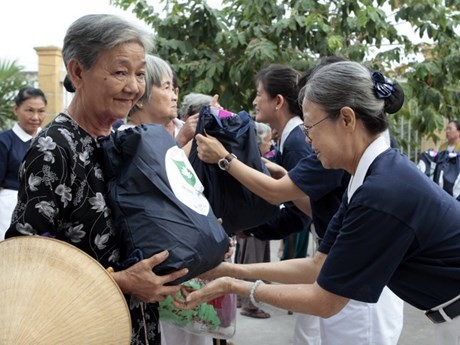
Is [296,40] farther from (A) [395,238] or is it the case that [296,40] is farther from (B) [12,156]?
(A) [395,238]

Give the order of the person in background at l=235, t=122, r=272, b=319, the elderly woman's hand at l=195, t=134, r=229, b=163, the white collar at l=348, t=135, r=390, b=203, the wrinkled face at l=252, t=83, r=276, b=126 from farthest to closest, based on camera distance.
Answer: the person in background at l=235, t=122, r=272, b=319, the wrinkled face at l=252, t=83, r=276, b=126, the elderly woman's hand at l=195, t=134, r=229, b=163, the white collar at l=348, t=135, r=390, b=203

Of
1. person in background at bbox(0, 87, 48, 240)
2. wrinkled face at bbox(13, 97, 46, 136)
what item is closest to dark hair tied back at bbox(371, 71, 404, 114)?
person in background at bbox(0, 87, 48, 240)

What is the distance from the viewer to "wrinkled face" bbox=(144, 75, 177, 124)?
2.80 metres

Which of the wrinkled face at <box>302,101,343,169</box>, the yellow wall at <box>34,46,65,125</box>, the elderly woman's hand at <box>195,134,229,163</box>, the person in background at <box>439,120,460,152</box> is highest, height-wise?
the wrinkled face at <box>302,101,343,169</box>

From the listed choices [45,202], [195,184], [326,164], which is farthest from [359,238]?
[45,202]

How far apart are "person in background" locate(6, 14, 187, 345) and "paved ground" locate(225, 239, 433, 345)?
3.04 meters

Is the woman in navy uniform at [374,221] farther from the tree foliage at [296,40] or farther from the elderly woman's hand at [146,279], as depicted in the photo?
the tree foliage at [296,40]

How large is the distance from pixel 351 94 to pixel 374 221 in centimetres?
42

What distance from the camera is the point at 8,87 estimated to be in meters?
12.1

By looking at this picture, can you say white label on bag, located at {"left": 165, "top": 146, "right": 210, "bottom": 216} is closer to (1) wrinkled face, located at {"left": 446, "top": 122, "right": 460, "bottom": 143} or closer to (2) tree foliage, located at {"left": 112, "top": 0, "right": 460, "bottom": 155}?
(2) tree foliage, located at {"left": 112, "top": 0, "right": 460, "bottom": 155}

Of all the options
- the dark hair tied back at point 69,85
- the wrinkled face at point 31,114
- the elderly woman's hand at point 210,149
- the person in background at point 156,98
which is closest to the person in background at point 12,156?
the wrinkled face at point 31,114

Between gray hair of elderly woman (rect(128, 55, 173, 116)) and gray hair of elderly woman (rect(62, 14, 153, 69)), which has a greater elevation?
gray hair of elderly woman (rect(62, 14, 153, 69))

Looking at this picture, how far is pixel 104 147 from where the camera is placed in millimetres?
1753

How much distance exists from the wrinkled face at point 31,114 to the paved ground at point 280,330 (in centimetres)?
250
